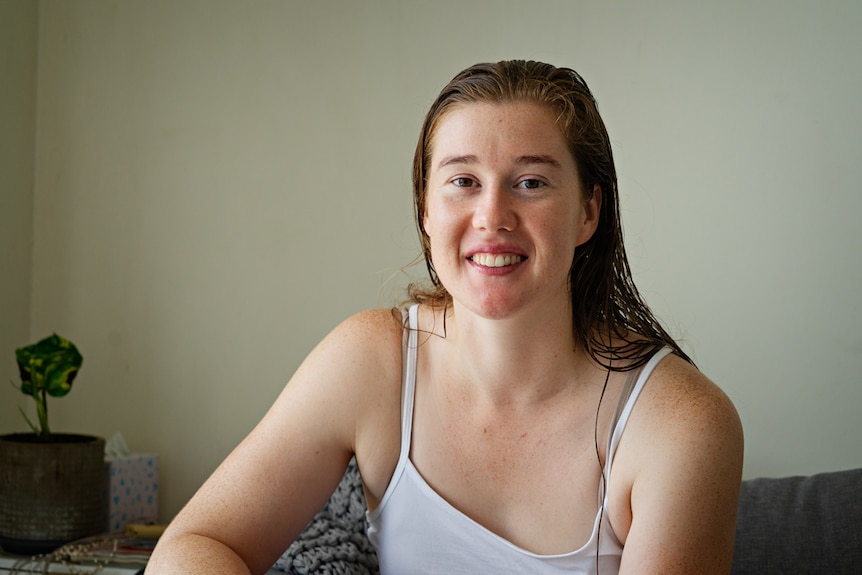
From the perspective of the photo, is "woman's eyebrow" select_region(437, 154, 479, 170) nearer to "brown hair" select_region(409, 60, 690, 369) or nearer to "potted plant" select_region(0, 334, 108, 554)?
"brown hair" select_region(409, 60, 690, 369)

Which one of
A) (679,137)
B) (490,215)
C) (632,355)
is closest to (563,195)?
(490,215)

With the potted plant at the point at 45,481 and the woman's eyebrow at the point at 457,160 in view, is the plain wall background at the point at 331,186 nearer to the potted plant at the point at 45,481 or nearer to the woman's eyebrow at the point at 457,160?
the potted plant at the point at 45,481

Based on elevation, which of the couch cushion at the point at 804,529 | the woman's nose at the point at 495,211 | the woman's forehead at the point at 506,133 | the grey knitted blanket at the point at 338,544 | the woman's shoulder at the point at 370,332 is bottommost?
the grey knitted blanket at the point at 338,544

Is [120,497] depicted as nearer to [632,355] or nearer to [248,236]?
[248,236]

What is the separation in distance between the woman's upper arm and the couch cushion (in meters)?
0.62

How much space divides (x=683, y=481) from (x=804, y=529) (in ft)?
2.40

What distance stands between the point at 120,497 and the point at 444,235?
1393 mm

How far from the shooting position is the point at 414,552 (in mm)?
1356

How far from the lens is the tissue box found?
7.47ft

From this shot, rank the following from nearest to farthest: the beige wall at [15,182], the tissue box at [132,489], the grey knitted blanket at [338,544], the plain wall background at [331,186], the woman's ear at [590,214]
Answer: the woman's ear at [590,214]
the grey knitted blanket at [338,544]
the plain wall background at [331,186]
the tissue box at [132,489]
the beige wall at [15,182]

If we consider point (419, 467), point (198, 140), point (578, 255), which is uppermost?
point (198, 140)

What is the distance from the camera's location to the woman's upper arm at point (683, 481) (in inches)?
45.1

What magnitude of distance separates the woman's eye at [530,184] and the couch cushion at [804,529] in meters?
0.90

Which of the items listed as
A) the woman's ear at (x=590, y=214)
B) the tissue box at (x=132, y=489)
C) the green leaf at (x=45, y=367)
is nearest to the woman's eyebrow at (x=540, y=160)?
the woman's ear at (x=590, y=214)
